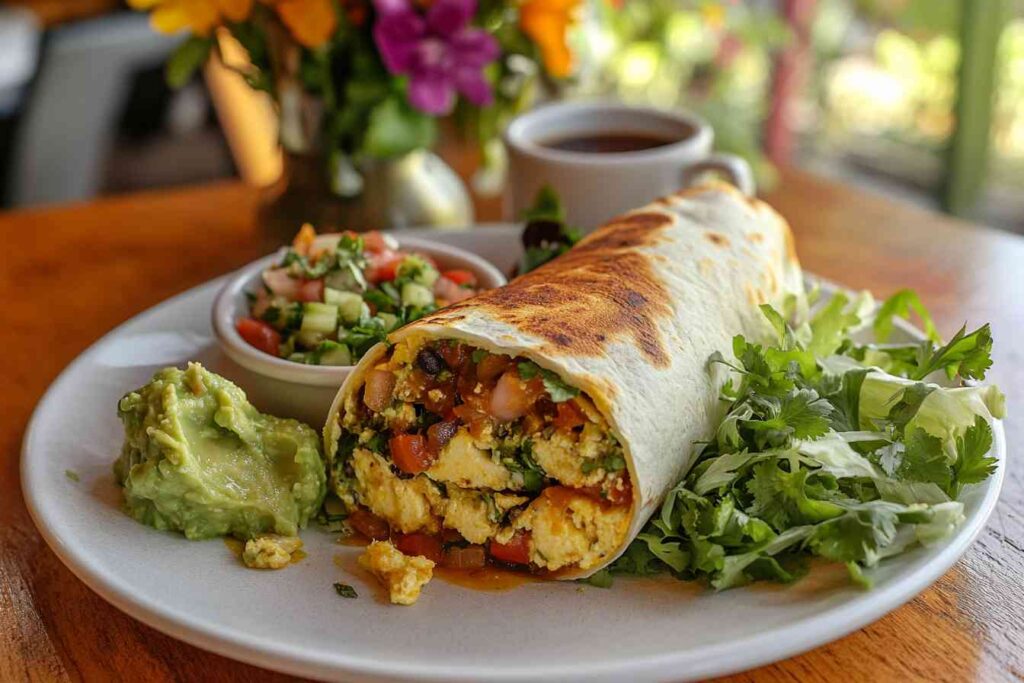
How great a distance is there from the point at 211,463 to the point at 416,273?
54cm

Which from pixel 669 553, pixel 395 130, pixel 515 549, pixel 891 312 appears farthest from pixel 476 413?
pixel 395 130

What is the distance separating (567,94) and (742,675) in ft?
7.16

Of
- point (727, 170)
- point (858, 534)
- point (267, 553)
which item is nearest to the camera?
point (858, 534)

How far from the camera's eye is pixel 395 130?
89.2 inches

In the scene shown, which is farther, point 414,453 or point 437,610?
point 414,453

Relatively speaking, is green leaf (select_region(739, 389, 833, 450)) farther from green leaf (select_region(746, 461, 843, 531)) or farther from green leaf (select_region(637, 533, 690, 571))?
green leaf (select_region(637, 533, 690, 571))

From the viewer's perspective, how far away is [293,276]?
1.90m

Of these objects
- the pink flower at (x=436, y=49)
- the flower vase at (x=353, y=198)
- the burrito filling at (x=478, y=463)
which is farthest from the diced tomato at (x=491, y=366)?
the flower vase at (x=353, y=198)

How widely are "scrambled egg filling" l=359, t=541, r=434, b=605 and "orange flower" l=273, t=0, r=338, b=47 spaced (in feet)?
3.52

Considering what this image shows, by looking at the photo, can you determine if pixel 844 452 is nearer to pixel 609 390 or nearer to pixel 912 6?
pixel 609 390

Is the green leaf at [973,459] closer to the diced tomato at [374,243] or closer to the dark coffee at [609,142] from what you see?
the diced tomato at [374,243]

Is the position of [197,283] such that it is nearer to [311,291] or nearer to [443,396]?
[311,291]

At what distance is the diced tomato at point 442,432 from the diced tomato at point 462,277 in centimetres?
48

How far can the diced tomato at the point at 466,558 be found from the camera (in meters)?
1.47
